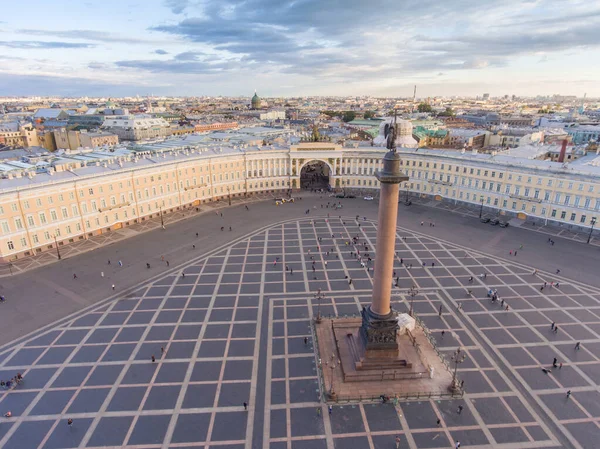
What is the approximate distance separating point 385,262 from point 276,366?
12.6m

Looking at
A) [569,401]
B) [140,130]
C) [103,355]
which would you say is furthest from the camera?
[140,130]

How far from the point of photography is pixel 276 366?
103ft

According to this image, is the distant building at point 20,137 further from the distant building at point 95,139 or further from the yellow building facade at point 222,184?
the yellow building facade at point 222,184

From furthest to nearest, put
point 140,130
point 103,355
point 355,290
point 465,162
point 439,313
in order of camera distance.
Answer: point 140,130 < point 465,162 < point 355,290 < point 439,313 < point 103,355

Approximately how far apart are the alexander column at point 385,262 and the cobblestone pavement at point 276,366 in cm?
494

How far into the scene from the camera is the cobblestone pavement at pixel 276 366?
25375mm

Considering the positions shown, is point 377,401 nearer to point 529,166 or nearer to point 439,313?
point 439,313

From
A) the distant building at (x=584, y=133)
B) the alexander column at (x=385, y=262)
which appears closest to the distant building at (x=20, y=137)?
the alexander column at (x=385, y=262)

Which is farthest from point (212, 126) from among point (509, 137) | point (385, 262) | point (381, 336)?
point (381, 336)

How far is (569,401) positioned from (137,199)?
64.4 meters

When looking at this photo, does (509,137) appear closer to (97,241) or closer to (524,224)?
(524,224)

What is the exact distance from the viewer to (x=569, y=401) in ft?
92.1

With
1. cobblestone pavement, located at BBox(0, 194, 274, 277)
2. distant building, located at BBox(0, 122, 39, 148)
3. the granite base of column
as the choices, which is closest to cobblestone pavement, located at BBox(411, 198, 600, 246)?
cobblestone pavement, located at BBox(0, 194, 274, 277)

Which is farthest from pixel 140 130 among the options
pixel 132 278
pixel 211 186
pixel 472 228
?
pixel 472 228
